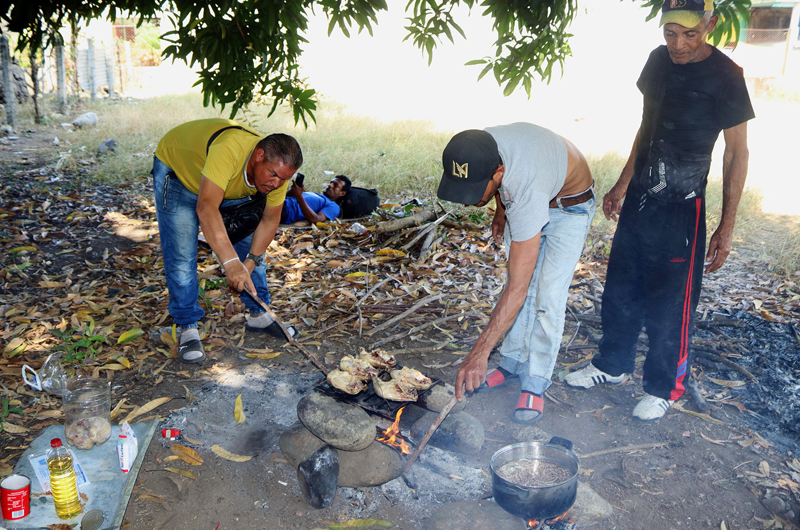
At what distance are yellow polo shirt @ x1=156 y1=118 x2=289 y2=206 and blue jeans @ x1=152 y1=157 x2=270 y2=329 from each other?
0.31 feet

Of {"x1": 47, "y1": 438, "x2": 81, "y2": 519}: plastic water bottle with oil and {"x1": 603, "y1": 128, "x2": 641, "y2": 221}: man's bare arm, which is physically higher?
{"x1": 603, "y1": 128, "x2": 641, "y2": 221}: man's bare arm

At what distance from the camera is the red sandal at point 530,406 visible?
377cm

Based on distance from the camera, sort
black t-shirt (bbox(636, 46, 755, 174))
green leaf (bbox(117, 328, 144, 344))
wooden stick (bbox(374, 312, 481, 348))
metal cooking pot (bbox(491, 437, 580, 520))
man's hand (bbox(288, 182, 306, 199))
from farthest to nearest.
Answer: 1. man's hand (bbox(288, 182, 306, 199))
2. wooden stick (bbox(374, 312, 481, 348))
3. green leaf (bbox(117, 328, 144, 344))
4. black t-shirt (bbox(636, 46, 755, 174))
5. metal cooking pot (bbox(491, 437, 580, 520))

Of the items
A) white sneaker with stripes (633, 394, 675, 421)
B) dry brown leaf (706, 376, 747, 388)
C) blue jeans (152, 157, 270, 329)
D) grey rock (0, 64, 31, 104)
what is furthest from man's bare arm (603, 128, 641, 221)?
grey rock (0, 64, 31, 104)

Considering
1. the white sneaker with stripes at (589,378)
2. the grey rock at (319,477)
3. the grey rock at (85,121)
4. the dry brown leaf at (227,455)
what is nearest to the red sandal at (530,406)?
the white sneaker with stripes at (589,378)

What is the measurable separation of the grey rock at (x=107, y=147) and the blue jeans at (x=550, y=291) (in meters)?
10.3

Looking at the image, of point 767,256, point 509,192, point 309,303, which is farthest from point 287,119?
point 509,192

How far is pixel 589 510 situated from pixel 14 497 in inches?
119

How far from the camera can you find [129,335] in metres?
4.71

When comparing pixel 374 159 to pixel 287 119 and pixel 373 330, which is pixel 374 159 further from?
pixel 373 330

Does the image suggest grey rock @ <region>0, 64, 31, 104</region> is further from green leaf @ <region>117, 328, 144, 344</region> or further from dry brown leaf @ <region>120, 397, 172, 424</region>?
dry brown leaf @ <region>120, 397, 172, 424</region>

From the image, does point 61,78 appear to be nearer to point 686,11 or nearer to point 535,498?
point 686,11

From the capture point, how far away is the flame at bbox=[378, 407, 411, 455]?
3246 millimetres

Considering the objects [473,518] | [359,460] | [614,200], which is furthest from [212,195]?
[614,200]
